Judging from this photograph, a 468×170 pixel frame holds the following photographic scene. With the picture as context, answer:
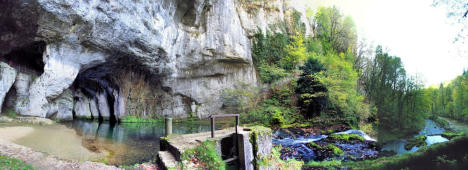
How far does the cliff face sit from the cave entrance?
0.06 metres

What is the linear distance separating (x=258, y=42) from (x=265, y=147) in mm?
16805

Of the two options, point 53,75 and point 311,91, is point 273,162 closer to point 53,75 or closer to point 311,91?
point 311,91

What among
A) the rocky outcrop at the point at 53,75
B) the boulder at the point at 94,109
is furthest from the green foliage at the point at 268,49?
the boulder at the point at 94,109

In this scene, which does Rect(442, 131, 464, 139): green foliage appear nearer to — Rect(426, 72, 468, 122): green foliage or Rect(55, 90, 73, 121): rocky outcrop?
Rect(426, 72, 468, 122): green foliage

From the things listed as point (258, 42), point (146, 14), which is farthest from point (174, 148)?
point (258, 42)

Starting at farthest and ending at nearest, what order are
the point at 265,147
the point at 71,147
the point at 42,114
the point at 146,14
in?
the point at 146,14, the point at 42,114, the point at 71,147, the point at 265,147

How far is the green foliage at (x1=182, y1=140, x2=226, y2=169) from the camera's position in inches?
224

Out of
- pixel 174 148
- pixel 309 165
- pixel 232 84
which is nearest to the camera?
pixel 174 148

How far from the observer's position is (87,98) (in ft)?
81.5

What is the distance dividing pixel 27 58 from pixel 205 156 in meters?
15.5

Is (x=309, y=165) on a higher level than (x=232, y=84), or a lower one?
lower

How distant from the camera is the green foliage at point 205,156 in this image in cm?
569

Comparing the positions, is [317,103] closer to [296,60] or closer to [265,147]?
[296,60]

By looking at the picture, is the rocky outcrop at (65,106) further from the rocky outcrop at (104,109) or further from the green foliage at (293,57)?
the green foliage at (293,57)
